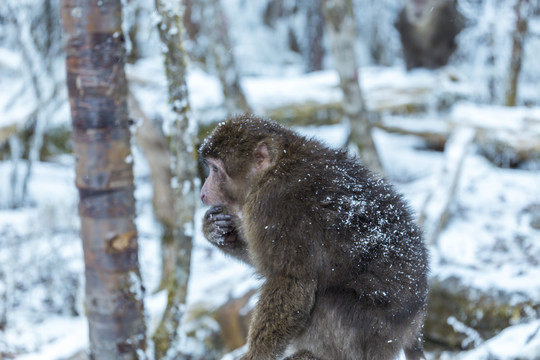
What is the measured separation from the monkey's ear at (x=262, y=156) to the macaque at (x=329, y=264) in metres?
0.03

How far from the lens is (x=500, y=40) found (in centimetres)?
918

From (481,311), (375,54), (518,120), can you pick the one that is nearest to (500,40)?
(518,120)

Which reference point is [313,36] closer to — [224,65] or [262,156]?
[224,65]

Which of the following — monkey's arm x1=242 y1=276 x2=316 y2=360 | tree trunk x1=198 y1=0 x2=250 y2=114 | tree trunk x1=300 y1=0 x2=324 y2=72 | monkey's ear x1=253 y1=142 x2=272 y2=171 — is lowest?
monkey's arm x1=242 y1=276 x2=316 y2=360

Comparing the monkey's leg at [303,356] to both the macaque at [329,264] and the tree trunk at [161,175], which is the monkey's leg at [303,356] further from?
the tree trunk at [161,175]

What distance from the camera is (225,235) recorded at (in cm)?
296

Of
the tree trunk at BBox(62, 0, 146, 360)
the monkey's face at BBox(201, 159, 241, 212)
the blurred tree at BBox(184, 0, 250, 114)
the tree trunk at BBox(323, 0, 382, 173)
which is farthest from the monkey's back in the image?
the blurred tree at BBox(184, 0, 250, 114)

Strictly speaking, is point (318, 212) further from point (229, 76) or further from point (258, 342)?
point (229, 76)

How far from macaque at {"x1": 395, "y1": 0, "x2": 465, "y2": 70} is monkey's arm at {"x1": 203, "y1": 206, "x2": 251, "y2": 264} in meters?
7.52

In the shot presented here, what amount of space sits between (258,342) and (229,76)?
435cm

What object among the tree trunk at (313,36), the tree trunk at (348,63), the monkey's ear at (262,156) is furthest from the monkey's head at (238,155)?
the tree trunk at (313,36)

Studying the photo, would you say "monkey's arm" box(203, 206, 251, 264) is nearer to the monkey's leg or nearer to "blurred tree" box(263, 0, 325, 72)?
the monkey's leg

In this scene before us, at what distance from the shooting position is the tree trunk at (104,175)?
305cm

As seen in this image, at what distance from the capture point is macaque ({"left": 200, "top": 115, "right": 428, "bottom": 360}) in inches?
98.2
